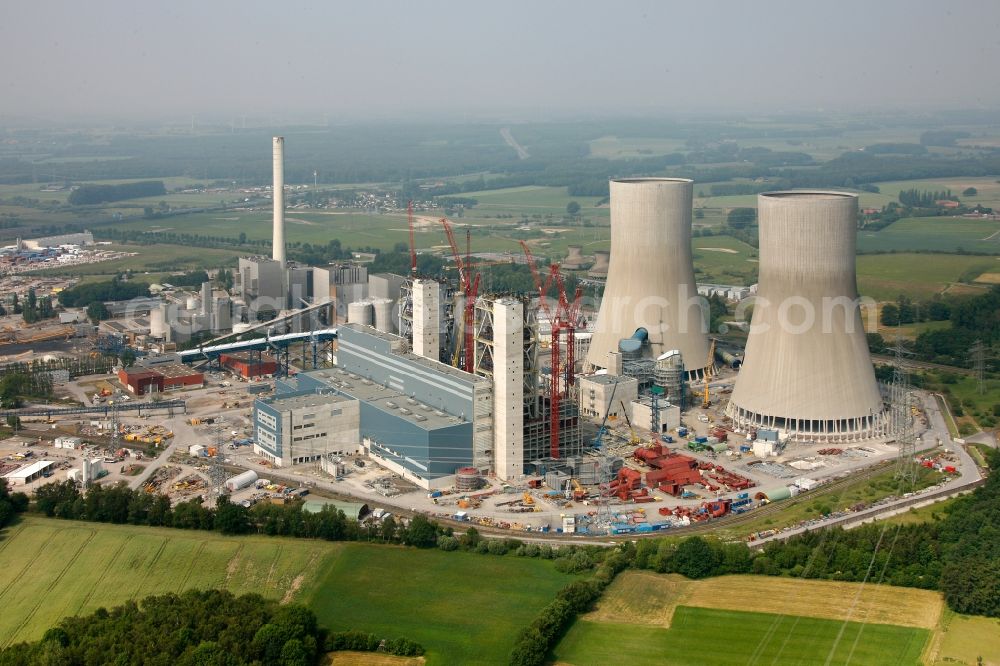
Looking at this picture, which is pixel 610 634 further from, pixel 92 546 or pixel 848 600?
pixel 92 546

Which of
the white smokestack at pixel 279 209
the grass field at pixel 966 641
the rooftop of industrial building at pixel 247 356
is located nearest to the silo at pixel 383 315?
the rooftop of industrial building at pixel 247 356

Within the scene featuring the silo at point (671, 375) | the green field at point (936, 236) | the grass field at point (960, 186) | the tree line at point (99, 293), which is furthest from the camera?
the grass field at point (960, 186)

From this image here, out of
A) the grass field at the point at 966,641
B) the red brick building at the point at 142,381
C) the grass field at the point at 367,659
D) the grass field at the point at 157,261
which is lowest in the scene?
the grass field at the point at 367,659

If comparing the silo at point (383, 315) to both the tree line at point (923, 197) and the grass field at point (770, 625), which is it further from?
the tree line at point (923, 197)

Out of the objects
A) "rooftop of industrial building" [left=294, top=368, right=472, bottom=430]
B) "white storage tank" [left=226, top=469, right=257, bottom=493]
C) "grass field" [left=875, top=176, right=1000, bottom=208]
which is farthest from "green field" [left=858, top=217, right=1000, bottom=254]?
"white storage tank" [left=226, top=469, right=257, bottom=493]

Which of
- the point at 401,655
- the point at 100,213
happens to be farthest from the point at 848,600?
the point at 100,213

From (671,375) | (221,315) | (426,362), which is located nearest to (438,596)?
(426,362)

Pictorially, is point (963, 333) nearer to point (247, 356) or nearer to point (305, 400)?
point (305, 400)
